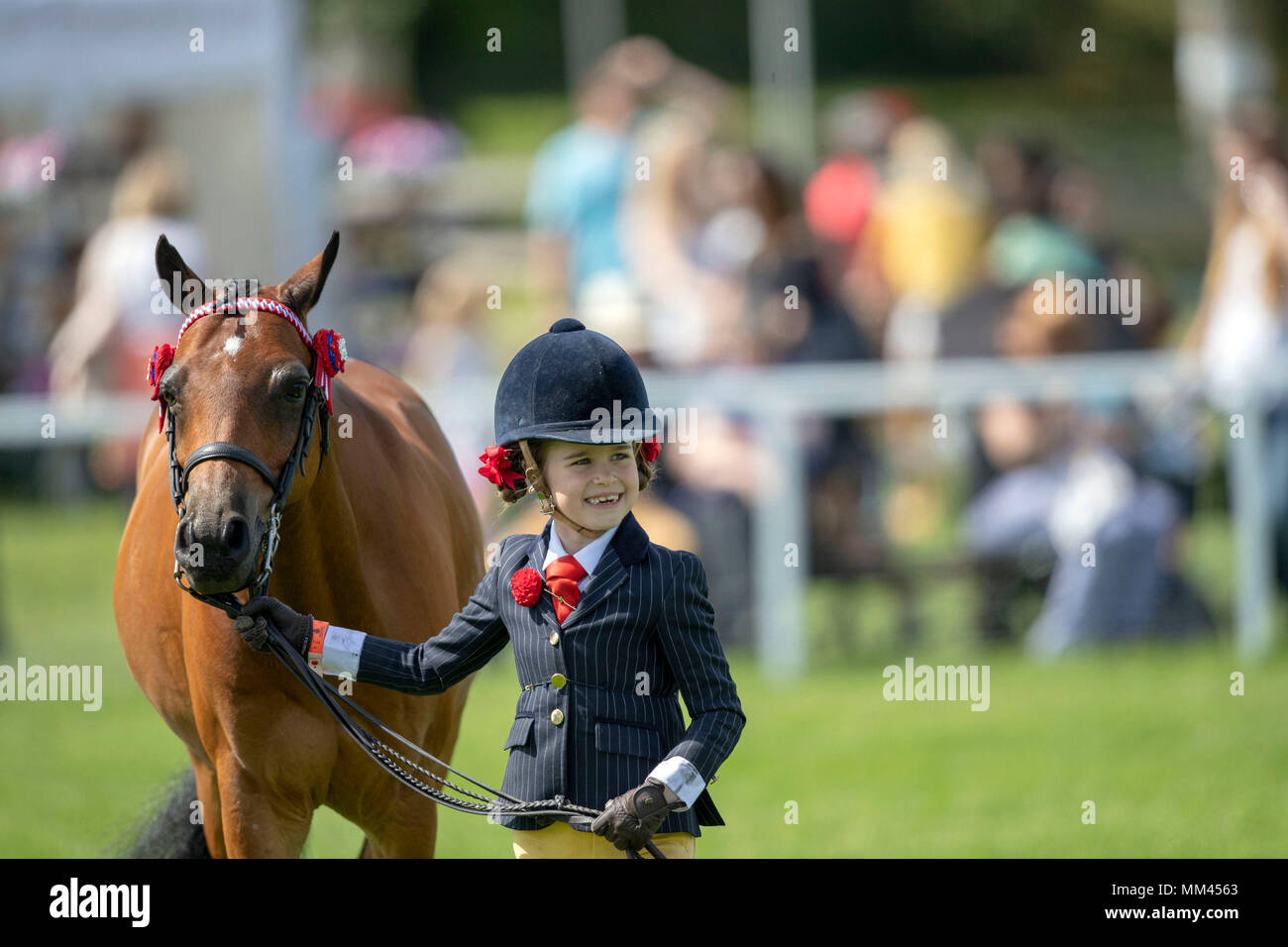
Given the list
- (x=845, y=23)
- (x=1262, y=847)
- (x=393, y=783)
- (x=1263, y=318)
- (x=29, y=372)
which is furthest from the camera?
(x=845, y=23)

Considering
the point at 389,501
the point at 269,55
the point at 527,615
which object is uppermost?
the point at 269,55

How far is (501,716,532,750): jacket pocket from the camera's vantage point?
338cm

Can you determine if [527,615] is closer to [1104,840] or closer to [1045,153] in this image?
[1104,840]

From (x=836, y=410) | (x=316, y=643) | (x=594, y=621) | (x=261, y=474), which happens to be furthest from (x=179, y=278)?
(x=836, y=410)

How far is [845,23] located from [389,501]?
31914 mm

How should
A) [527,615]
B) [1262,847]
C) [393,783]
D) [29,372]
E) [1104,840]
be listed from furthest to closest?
[29,372], [1104,840], [1262,847], [393,783], [527,615]

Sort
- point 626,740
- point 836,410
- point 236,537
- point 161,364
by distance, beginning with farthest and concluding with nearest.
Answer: point 836,410, point 161,364, point 626,740, point 236,537

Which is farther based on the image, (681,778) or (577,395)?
(577,395)

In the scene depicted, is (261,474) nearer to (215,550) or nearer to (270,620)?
(215,550)

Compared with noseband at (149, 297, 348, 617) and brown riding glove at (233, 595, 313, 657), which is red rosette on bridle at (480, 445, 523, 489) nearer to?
noseband at (149, 297, 348, 617)

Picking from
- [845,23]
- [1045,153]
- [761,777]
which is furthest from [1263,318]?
[845,23]

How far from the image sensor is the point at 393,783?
4.06 meters

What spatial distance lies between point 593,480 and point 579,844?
0.73 m

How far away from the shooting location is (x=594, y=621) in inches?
131
